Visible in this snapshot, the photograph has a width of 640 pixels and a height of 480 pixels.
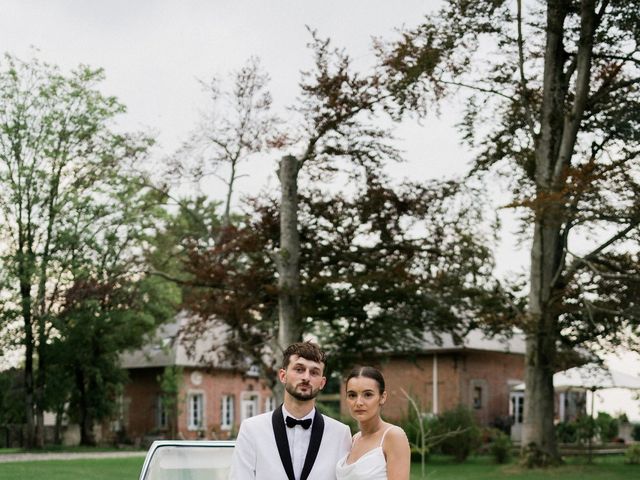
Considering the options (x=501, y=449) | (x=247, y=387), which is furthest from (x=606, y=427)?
(x=247, y=387)

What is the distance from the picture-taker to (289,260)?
23703 millimetres

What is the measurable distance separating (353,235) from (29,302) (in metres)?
18.3

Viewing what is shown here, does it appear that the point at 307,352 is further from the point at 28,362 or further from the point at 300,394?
the point at 28,362

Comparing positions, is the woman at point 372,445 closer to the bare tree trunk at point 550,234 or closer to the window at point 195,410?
the bare tree trunk at point 550,234

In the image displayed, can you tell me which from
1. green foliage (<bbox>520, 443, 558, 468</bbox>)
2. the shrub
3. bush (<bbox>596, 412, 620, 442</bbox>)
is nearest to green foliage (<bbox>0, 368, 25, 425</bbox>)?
the shrub

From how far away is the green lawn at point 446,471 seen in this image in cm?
2205

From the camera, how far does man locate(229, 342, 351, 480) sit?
4785 mm

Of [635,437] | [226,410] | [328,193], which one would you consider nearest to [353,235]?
[328,193]

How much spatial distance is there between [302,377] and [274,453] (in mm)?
415

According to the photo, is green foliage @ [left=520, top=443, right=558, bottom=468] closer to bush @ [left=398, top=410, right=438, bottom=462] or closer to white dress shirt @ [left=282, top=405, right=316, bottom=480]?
bush @ [left=398, top=410, right=438, bottom=462]

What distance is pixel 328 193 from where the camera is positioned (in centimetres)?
2484

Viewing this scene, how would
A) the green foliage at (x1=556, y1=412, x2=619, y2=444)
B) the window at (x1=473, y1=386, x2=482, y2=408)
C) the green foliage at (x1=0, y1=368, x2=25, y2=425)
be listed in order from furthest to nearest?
the window at (x1=473, y1=386, x2=482, y2=408), the green foliage at (x1=0, y1=368, x2=25, y2=425), the green foliage at (x1=556, y1=412, x2=619, y2=444)

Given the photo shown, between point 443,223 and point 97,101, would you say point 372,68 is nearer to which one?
point 443,223

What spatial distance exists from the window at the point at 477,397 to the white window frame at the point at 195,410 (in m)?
13.1
